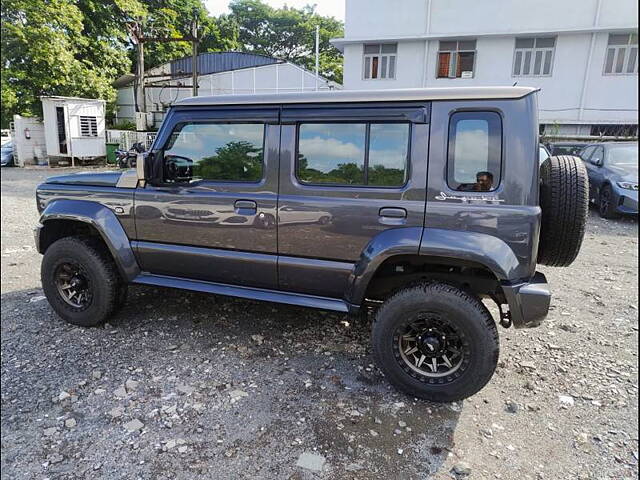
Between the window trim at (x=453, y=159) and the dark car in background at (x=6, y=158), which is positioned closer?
the window trim at (x=453, y=159)

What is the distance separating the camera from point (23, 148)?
7355 mm

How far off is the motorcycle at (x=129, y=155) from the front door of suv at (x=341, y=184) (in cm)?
127

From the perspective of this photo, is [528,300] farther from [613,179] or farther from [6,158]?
[6,158]

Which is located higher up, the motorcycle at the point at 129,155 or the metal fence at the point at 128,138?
the metal fence at the point at 128,138

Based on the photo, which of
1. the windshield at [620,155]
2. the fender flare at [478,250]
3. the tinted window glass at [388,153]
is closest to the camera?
the fender flare at [478,250]

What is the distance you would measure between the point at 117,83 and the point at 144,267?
1390mm

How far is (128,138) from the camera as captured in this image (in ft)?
11.9

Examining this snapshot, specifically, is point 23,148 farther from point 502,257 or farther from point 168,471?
point 502,257

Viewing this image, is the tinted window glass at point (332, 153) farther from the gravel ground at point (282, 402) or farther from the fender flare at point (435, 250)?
the gravel ground at point (282, 402)

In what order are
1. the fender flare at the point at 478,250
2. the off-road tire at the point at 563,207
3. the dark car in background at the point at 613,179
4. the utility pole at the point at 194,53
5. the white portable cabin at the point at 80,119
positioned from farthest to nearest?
the dark car in background at the point at 613,179 → the white portable cabin at the point at 80,119 → the utility pole at the point at 194,53 → the off-road tire at the point at 563,207 → the fender flare at the point at 478,250

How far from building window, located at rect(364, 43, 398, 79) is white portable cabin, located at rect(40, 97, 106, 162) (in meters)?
13.6

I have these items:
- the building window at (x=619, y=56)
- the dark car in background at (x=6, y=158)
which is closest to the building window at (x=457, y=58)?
the building window at (x=619, y=56)

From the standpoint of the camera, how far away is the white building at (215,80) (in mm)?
3078

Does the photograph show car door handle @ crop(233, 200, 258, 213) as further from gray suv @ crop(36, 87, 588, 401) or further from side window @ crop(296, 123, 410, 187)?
side window @ crop(296, 123, 410, 187)
